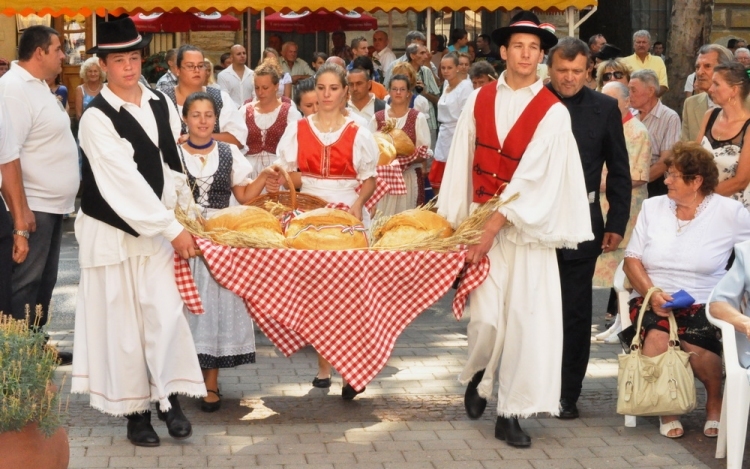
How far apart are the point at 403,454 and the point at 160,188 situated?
5.68 feet

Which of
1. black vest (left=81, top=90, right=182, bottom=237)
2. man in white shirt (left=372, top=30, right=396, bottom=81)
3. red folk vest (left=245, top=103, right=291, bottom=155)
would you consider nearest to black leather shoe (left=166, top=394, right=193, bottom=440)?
black vest (left=81, top=90, right=182, bottom=237)

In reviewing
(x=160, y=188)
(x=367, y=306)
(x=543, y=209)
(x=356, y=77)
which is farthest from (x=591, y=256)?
(x=356, y=77)

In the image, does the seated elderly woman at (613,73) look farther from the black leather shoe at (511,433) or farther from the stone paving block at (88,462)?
the stone paving block at (88,462)

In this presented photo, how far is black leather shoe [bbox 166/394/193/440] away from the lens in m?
5.77

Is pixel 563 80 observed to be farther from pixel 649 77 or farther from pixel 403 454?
pixel 649 77

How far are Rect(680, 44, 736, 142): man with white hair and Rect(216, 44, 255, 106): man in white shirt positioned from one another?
19.6 ft

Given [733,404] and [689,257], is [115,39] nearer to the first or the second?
[689,257]

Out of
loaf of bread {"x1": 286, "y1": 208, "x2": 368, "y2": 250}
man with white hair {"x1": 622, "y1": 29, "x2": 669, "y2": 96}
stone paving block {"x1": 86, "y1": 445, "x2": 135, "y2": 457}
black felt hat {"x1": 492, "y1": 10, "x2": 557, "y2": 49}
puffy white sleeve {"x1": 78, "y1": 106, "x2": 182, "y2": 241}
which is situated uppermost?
man with white hair {"x1": 622, "y1": 29, "x2": 669, "y2": 96}

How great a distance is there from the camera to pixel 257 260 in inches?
214

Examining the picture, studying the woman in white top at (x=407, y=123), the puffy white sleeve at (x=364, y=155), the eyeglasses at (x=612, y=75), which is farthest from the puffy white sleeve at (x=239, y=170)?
the woman in white top at (x=407, y=123)

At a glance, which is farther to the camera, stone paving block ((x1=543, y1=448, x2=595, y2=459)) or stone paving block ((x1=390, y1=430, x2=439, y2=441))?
stone paving block ((x1=390, y1=430, x2=439, y2=441))

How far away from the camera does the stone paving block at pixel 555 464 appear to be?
5461 mm

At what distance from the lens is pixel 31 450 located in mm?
4449

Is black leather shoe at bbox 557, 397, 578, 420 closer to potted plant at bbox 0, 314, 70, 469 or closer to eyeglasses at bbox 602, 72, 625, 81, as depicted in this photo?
potted plant at bbox 0, 314, 70, 469
